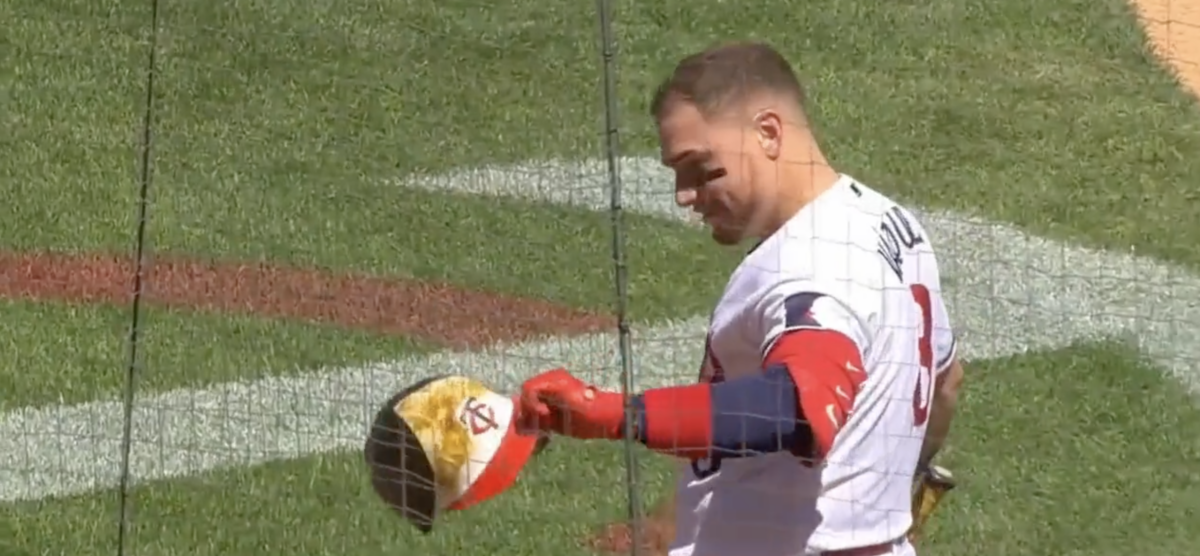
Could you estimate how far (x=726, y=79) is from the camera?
3.29 m

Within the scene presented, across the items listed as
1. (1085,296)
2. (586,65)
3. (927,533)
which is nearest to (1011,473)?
(927,533)

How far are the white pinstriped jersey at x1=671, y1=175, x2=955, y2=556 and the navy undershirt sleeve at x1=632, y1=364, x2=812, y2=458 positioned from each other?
117mm

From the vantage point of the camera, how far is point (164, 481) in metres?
5.36

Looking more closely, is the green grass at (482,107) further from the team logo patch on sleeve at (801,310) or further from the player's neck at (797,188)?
the team logo patch on sleeve at (801,310)

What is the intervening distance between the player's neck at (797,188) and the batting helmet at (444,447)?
1.81 feet

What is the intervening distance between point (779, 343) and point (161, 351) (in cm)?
341

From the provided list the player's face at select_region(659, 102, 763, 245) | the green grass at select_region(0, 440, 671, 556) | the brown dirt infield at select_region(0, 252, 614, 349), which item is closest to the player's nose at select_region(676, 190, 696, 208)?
the player's face at select_region(659, 102, 763, 245)

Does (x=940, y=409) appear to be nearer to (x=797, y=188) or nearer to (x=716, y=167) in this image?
(x=797, y=188)

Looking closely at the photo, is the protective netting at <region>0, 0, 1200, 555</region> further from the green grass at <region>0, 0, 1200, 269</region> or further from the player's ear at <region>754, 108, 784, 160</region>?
the player's ear at <region>754, 108, 784, 160</region>

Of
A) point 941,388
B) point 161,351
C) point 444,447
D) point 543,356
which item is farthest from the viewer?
point 161,351

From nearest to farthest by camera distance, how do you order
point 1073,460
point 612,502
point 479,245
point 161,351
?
point 612,502 → point 1073,460 → point 161,351 → point 479,245

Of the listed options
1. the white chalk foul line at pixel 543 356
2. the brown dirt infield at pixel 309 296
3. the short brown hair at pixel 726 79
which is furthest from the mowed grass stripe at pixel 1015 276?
the short brown hair at pixel 726 79

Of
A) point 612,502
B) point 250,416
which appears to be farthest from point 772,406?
point 250,416

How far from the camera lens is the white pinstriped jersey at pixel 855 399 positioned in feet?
10.3
